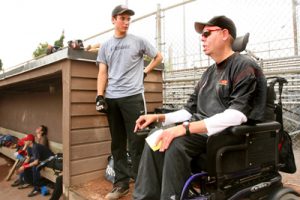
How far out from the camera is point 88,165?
319cm

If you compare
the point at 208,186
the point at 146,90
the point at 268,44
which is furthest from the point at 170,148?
the point at 268,44

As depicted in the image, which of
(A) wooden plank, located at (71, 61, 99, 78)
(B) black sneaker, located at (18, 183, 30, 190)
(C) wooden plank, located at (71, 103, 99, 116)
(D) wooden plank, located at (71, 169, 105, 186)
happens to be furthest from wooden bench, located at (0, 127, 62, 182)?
(A) wooden plank, located at (71, 61, 99, 78)

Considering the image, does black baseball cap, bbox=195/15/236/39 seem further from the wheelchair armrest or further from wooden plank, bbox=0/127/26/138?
wooden plank, bbox=0/127/26/138

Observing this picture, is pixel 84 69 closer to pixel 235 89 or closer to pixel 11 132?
pixel 235 89

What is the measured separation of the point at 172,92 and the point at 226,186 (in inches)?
104

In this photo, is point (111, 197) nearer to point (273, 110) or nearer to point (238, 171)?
point (238, 171)

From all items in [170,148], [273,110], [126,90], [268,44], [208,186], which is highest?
[268,44]

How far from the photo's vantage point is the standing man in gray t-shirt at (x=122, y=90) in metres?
2.64

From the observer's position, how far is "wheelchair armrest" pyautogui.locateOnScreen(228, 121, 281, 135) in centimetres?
Result: 154

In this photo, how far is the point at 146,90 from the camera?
3693mm

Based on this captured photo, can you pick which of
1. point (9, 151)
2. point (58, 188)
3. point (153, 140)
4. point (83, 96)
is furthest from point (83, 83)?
point (9, 151)

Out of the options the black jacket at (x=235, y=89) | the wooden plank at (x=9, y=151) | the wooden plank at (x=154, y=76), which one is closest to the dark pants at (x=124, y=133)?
the black jacket at (x=235, y=89)

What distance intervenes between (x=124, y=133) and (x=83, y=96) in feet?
2.32

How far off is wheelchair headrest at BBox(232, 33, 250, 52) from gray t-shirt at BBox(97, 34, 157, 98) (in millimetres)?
1095
